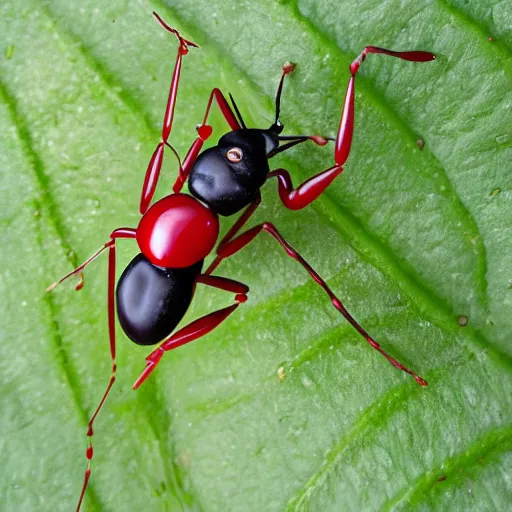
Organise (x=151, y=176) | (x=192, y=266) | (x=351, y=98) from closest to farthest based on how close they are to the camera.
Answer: (x=351, y=98), (x=151, y=176), (x=192, y=266)

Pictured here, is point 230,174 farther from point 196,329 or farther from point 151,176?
point 196,329

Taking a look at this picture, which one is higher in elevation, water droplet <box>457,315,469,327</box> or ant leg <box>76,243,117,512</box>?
ant leg <box>76,243,117,512</box>

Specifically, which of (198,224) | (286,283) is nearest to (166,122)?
(198,224)

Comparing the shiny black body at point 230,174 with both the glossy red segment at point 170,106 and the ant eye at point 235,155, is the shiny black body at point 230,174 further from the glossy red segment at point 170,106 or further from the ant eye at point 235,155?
the glossy red segment at point 170,106

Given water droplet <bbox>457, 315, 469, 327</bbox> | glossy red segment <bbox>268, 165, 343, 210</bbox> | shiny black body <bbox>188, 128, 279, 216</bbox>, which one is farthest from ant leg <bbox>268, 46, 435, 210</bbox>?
water droplet <bbox>457, 315, 469, 327</bbox>

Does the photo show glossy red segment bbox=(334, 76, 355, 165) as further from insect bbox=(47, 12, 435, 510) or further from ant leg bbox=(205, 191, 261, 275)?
ant leg bbox=(205, 191, 261, 275)

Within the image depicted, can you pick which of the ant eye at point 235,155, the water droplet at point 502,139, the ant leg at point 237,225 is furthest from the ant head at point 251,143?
the water droplet at point 502,139

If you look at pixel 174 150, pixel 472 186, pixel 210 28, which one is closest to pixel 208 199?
pixel 174 150
